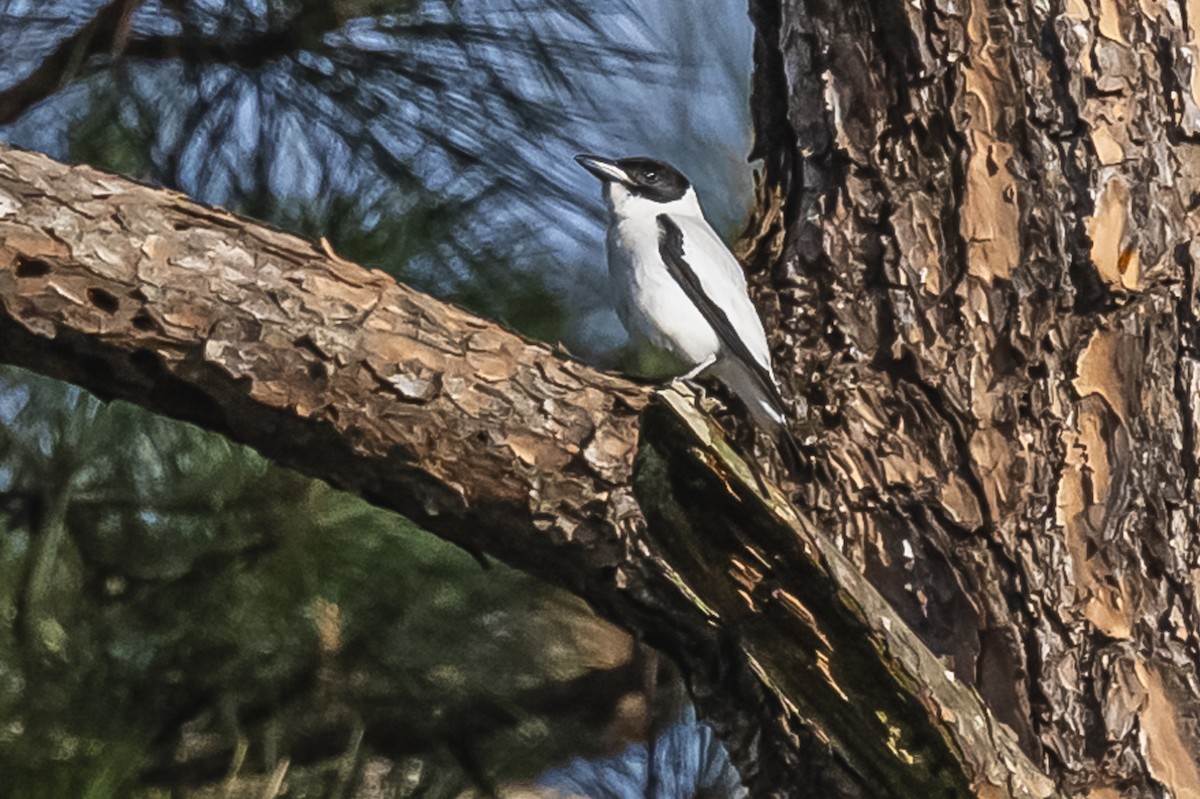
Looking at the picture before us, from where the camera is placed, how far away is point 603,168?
171 centimetres

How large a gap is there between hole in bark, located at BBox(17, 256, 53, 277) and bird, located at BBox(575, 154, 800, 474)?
24.2 inches

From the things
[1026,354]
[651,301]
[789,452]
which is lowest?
[651,301]

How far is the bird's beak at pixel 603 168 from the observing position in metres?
1.61

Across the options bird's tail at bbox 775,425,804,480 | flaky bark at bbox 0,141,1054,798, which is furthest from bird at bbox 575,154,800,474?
flaky bark at bbox 0,141,1054,798

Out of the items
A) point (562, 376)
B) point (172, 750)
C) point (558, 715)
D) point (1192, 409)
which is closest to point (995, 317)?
point (1192, 409)

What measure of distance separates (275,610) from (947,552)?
559mm

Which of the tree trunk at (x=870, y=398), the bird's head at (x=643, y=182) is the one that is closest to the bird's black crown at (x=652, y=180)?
the bird's head at (x=643, y=182)

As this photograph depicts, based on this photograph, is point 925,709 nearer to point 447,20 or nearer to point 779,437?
point 779,437

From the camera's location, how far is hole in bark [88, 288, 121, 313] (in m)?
0.99

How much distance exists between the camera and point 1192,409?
115 centimetres

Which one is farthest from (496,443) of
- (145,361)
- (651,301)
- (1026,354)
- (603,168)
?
(603,168)

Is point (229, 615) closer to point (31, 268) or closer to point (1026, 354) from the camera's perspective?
point (31, 268)

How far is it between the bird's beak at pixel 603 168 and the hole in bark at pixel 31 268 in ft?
2.21

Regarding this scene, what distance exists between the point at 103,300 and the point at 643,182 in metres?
0.89
